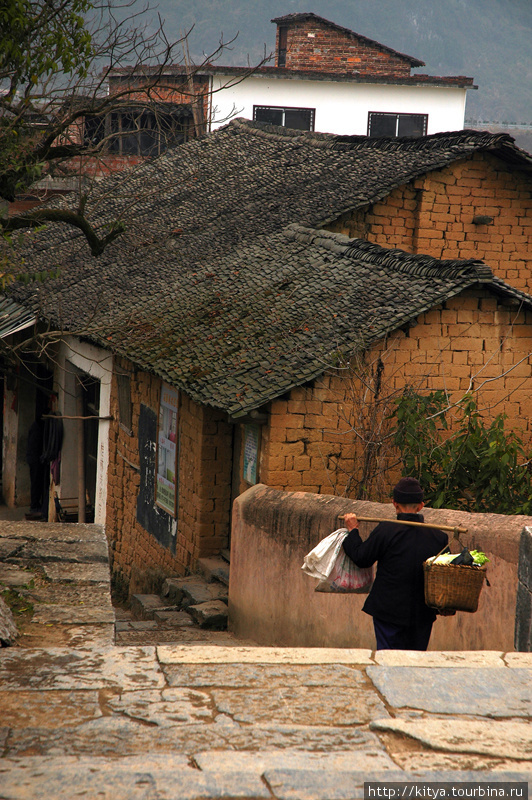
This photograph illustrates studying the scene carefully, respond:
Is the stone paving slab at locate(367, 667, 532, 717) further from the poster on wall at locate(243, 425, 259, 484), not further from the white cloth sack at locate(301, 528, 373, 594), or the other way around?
the poster on wall at locate(243, 425, 259, 484)

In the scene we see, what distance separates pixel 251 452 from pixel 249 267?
283cm

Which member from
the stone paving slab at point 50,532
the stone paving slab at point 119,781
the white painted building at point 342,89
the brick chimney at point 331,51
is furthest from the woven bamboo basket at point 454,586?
the brick chimney at point 331,51

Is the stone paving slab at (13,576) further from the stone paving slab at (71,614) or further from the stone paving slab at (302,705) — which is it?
the stone paving slab at (302,705)

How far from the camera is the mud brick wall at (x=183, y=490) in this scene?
9.83 meters

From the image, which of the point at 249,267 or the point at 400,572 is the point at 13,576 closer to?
the point at 400,572

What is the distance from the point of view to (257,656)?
365 centimetres

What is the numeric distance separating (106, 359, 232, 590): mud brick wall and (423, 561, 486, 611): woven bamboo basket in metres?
5.52

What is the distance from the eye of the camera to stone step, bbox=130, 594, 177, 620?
948 cm

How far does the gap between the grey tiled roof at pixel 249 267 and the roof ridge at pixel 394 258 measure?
0.02 meters

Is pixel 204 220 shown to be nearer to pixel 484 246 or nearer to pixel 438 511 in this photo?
pixel 484 246

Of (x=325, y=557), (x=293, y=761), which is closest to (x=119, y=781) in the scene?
(x=293, y=761)

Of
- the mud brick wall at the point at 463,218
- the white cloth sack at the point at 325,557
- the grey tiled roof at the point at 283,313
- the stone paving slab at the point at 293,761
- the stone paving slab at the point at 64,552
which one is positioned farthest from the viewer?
the mud brick wall at the point at 463,218

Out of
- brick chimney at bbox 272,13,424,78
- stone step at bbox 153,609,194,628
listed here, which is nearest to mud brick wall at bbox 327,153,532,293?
stone step at bbox 153,609,194,628

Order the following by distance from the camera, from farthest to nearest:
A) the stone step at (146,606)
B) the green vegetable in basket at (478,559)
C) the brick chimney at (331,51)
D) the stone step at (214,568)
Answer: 1. the brick chimney at (331,51)
2. the stone step at (146,606)
3. the stone step at (214,568)
4. the green vegetable in basket at (478,559)
